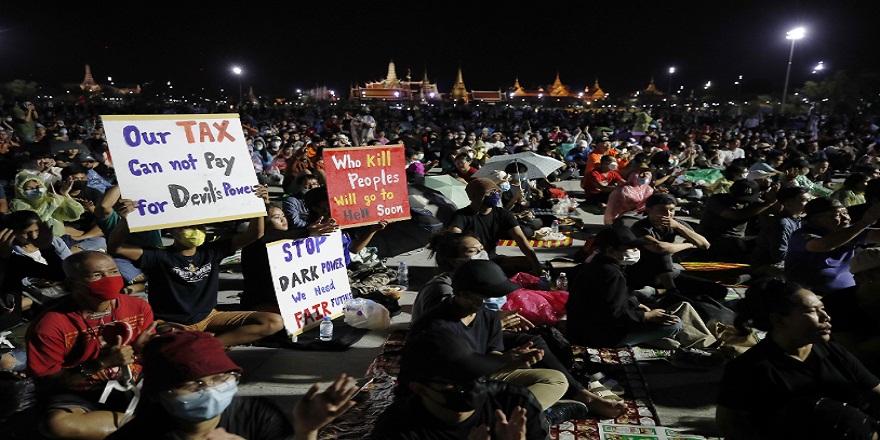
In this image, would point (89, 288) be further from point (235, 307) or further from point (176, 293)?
point (235, 307)

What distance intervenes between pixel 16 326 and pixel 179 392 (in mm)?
4588

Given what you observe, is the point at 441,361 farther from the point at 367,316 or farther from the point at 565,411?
the point at 367,316

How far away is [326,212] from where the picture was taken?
656 centimetres

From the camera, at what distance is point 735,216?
858 centimetres

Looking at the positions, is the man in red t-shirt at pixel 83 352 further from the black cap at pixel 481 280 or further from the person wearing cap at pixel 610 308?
the person wearing cap at pixel 610 308

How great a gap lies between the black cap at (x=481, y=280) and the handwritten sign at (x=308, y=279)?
2.53 metres

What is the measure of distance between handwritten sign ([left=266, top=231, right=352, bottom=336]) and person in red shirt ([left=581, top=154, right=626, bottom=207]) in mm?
7937

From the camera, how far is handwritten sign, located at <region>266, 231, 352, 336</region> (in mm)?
5445

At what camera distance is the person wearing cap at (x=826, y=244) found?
17.5ft

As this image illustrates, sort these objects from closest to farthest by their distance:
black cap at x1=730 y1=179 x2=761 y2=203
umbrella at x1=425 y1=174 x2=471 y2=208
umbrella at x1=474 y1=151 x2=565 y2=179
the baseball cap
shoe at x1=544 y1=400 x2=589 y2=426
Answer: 1. the baseball cap
2. shoe at x1=544 y1=400 x2=589 y2=426
3. black cap at x1=730 y1=179 x2=761 y2=203
4. umbrella at x1=425 y1=174 x2=471 y2=208
5. umbrella at x1=474 y1=151 x2=565 y2=179

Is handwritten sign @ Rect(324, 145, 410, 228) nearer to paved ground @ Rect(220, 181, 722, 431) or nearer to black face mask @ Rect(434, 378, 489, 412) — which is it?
paved ground @ Rect(220, 181, 722, 431)

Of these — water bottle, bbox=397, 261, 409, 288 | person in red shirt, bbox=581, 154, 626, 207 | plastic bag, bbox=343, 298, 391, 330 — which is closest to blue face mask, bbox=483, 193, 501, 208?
water bottle, bbox=397, 261, 409, 288

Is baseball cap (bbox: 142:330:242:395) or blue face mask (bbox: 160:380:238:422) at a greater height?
baseball cap (bbox: 142:330:242:395)

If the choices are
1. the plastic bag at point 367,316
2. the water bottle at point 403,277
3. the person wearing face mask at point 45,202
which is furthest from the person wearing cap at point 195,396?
the person wearing face mask at point 45,202
